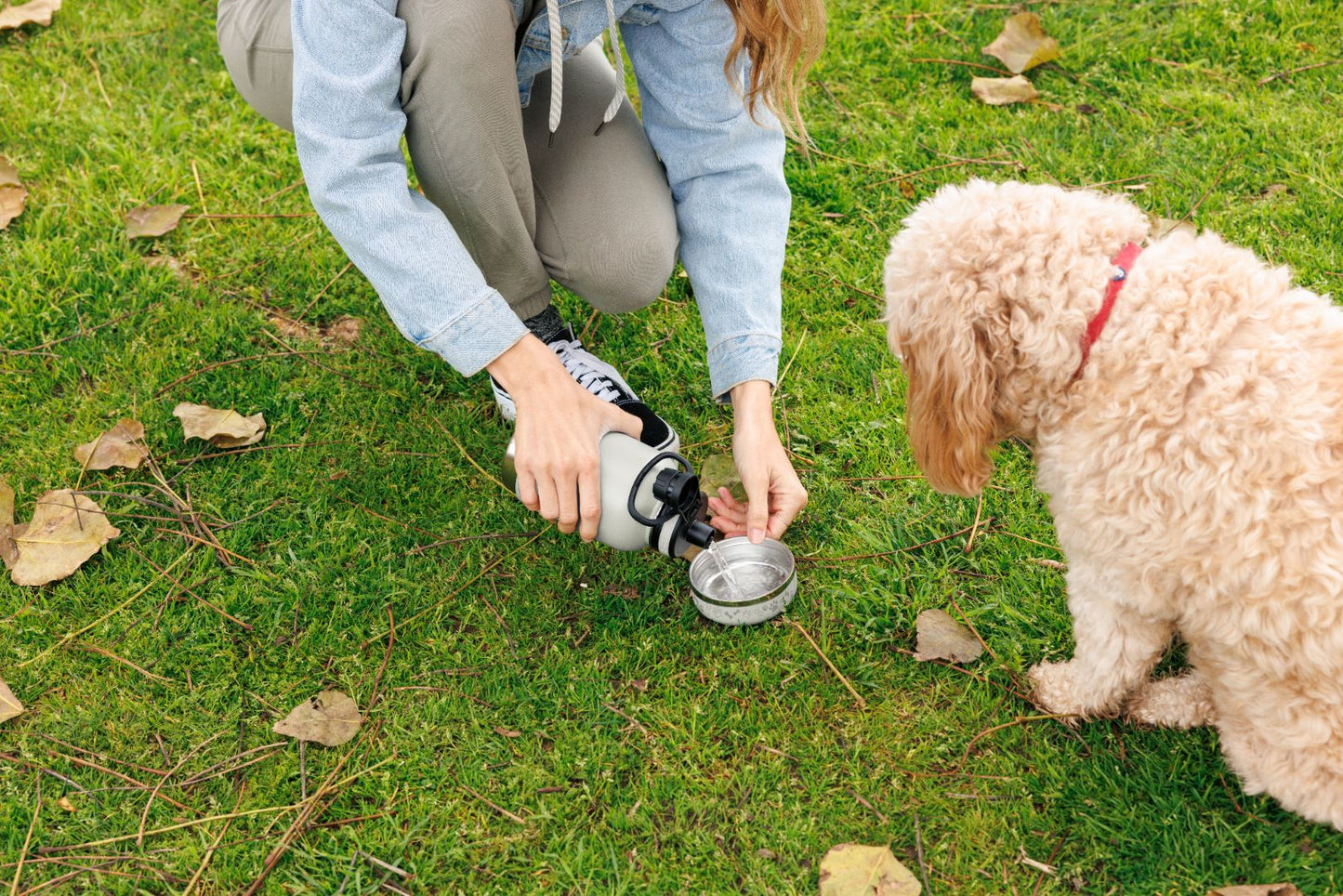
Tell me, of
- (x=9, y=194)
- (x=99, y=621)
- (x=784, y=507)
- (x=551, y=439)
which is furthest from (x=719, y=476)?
(x=9, y=194)

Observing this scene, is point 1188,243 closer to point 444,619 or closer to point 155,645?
point 444,619

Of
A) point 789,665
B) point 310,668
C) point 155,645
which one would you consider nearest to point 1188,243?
point 789,665

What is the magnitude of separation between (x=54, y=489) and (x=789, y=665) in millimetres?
2091

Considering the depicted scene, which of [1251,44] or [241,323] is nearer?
[241,323]

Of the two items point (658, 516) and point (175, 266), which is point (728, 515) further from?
point (175, 266)

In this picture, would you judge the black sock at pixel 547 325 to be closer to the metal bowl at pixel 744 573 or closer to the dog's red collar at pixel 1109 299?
the metal bowl at pixel 744 573

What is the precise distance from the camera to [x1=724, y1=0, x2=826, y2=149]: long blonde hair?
7.90 feet

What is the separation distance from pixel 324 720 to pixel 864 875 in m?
1.28

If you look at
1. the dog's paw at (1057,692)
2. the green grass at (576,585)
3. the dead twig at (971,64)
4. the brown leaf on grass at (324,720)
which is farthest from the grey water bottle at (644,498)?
the dead twig at (971,64)

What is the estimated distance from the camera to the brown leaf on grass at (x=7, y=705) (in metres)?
2.47

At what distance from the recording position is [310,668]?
2582mm

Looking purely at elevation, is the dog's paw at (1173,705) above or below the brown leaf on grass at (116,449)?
below

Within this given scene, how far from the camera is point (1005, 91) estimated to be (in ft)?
13.0

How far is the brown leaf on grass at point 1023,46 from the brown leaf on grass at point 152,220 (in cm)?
309
